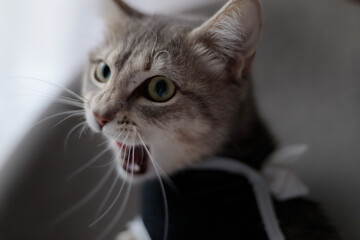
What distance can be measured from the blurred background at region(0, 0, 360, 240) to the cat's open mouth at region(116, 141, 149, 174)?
4.4 inches

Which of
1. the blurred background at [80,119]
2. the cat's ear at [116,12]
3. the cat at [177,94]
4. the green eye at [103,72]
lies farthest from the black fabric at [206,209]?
the cat's ear at [116,12]

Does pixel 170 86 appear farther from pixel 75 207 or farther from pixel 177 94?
pixel 75 207

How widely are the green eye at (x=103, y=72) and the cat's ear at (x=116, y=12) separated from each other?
0.47 feet

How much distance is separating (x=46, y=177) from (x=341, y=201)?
933 mm

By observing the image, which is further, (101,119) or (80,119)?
(80,119)

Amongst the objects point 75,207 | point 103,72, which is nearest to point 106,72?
point 103,72

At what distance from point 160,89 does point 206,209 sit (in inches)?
12.2

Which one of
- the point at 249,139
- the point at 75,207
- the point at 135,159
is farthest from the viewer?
the point at 75,207

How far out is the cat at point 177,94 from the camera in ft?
2.35

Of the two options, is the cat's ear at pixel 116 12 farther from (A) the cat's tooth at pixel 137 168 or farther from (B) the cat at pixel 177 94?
(A) the cat's tooth at pixel 137 168

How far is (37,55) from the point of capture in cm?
96

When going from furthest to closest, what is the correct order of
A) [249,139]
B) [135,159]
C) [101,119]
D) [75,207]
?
1. [75,207]
2. [249,139]
3. [135,159]
4. [101,119]

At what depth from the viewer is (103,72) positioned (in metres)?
0.84

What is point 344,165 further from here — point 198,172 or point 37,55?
point 37,55
